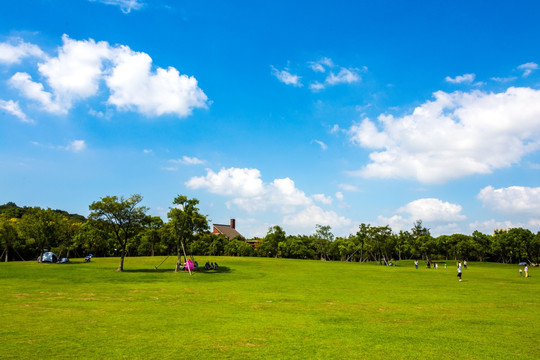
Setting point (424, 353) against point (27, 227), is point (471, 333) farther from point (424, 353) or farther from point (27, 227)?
point (27, 227)

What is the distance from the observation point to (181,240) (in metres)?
56.8

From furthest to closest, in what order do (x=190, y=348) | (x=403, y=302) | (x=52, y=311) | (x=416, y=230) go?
(x=416, y=230)
(x=403, y=302)
(x=52, y=311)
(x=190, y=348)

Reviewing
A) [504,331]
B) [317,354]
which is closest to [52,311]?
[317,354]

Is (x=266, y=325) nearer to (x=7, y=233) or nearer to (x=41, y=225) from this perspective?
(x=41, y=225)

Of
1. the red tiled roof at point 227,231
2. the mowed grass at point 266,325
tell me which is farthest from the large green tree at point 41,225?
the red tiled roof at point 227,231

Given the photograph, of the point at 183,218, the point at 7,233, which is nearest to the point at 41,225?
the point at 7,233

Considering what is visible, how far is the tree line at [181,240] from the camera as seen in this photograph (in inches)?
2178

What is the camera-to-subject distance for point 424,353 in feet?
42.8

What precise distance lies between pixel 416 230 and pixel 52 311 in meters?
168

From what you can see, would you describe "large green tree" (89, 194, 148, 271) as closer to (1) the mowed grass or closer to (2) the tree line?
(2) the tree line

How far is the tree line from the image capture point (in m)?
55.3

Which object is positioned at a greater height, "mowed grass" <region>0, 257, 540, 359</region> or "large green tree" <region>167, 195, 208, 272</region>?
"large green tree" <region>167, 195, 208, 272</region>

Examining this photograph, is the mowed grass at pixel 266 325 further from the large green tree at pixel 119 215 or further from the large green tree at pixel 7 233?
the large green tree at pixel 7 233

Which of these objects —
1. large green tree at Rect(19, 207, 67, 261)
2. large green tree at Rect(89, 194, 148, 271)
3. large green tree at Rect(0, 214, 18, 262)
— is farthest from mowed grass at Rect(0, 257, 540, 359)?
large green tree at Rect(0, 214, 18, 262)
